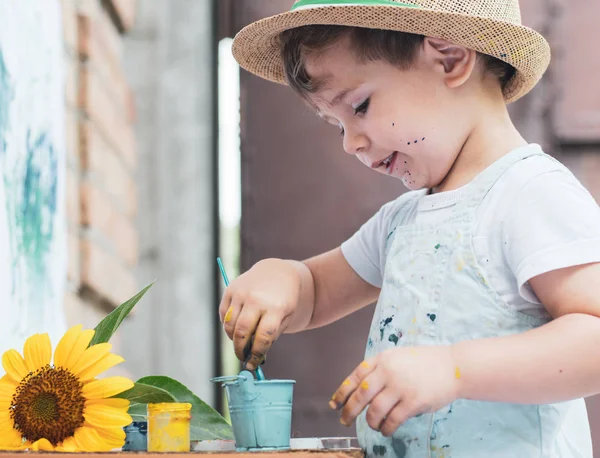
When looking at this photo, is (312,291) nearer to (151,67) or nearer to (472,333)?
(472,333)

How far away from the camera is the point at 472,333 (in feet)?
2.94

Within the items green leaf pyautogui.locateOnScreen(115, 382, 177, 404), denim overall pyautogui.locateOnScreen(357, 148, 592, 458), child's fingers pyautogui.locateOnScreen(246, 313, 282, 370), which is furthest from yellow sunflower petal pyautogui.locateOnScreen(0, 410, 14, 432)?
denim overall pyautogui.locateOnScreen(357, 148, 592, 458)

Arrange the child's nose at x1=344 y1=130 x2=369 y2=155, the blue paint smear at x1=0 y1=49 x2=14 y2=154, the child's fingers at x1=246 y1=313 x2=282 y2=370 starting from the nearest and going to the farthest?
the child's fingers at x1=246 y1=313 x2=282 y2=370
the child's nose at x1=344 y1=130 x2=369 y2=155
the blue paint smear at x1=0 y1=49 x2=14 y2=154

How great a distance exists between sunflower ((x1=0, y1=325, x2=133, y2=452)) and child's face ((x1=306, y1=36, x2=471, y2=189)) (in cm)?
39

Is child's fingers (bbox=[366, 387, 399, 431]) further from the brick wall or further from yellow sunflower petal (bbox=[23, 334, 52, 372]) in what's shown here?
the brick wall

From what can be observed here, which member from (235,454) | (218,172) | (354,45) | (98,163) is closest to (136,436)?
(235,454)

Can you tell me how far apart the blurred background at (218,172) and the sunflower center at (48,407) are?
92 cm

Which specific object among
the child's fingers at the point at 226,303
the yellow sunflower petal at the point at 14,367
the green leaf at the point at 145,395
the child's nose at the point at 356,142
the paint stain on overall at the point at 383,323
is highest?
the child's nose at the point at 356,142

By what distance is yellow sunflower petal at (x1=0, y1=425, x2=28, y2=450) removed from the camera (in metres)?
0.75

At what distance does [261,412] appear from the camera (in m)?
0.78

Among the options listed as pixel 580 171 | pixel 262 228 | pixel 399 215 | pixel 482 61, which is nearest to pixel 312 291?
pixel 399 215

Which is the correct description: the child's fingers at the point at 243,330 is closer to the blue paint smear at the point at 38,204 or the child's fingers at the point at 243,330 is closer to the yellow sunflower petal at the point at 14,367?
the yellow sunflower petal at the point at 14,367

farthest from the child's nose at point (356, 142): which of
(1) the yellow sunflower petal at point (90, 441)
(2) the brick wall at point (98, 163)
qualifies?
(2) the brick wall at point (98, 163)

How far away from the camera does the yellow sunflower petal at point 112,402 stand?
2.54ft
